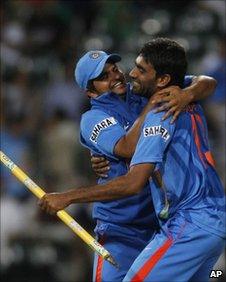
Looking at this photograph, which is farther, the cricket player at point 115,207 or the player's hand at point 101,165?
the player's hand at point 101,165

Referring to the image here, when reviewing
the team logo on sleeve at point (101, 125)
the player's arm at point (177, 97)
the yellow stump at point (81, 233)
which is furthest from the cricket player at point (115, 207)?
the player's arm at point (177, 97)

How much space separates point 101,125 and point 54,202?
61cm

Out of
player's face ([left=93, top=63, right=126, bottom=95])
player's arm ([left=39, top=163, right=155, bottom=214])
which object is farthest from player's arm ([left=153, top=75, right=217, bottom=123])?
player's face ([left=93, top=63, right=126, bottom=95])

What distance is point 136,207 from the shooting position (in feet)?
18.7

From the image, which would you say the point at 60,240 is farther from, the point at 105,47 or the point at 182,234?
the point at 182,234

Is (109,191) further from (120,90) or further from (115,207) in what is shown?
(120,90)

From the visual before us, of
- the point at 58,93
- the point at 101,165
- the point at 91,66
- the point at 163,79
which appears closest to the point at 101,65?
the point at 91,66

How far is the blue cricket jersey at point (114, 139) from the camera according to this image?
5.40 metres

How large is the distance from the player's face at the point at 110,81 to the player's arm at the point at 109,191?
85 centimetres

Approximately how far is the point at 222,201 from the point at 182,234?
0.37m

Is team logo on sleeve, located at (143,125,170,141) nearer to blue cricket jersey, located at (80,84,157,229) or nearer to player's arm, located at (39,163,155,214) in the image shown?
player's arm, located at (39,163,155,214)

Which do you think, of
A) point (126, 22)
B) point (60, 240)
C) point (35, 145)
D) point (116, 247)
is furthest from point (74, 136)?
point (116, 247)

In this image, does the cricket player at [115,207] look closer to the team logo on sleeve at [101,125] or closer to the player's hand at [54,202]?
the team logo on sleeve at [101,125]

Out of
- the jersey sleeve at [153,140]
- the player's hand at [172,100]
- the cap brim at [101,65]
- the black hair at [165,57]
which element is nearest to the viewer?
the jersey sleeve at [153,140]
